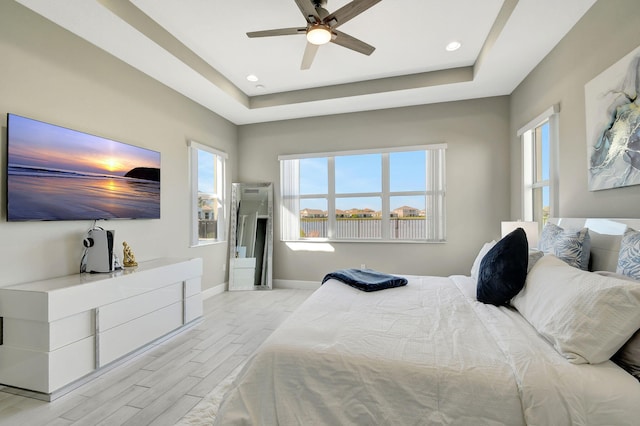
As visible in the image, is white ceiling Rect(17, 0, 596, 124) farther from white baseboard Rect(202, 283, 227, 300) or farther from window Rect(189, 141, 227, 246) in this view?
white baseboard Rect(202, 283, 227, 300)

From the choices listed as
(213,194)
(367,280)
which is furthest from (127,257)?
(367,280)

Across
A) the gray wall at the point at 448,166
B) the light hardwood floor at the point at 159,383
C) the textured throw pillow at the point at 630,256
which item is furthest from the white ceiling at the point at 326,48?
the light hardwood floor at the point at 159,383

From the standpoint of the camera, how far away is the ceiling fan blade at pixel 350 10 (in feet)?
6.73

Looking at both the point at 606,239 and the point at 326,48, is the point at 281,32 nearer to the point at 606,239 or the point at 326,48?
the point at 326,48

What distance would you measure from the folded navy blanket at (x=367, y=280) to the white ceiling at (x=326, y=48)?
2.36 m

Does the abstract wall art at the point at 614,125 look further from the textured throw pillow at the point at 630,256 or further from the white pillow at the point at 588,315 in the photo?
the white pillow at the point at 588,315

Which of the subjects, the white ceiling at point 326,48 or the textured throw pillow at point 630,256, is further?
the white ceiling at point 326,48

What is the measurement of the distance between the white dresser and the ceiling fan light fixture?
252 cm

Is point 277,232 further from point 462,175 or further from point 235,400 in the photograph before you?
point 235,400

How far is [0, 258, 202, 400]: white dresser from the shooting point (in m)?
1.94

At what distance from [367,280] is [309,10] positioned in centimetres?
214

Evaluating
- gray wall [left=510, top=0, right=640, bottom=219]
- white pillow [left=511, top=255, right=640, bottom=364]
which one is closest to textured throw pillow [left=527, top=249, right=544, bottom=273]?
white pillow [left=511, top=255, right=640, bottom=364]

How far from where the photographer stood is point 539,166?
3355 millimetres

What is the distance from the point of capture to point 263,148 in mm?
5039
